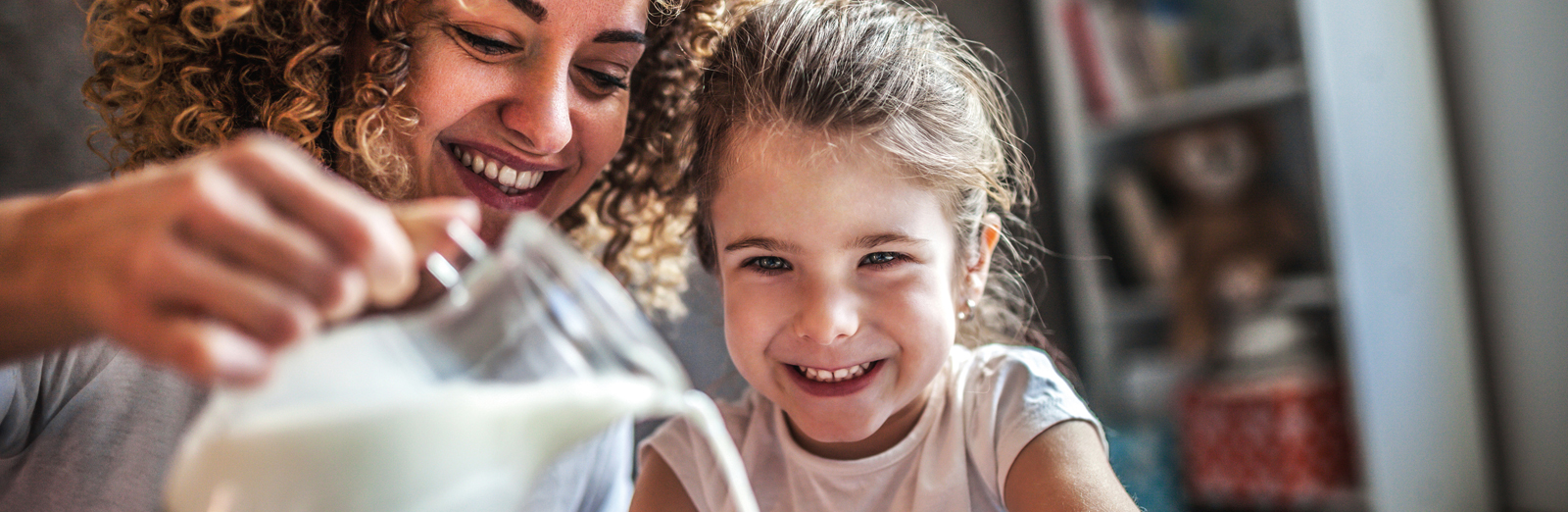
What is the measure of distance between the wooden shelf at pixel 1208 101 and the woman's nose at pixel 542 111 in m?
1.51

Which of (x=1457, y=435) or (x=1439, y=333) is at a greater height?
(x=1439, y=333)

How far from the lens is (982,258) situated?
1118 millimetres

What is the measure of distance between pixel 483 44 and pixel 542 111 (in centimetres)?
9

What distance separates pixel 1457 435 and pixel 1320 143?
630mm

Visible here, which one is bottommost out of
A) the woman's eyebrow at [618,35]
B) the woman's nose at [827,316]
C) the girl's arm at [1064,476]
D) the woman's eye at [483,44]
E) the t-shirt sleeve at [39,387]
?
the girl's arm at [1064,476]

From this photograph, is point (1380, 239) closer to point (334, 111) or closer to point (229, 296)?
point (334, 111)

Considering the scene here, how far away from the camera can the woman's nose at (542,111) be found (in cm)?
101

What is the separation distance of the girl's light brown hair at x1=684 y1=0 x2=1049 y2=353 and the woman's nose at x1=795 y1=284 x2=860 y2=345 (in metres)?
0.15

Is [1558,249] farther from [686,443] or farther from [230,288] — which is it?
[230,288]

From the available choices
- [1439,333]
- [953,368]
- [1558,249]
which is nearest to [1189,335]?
[1439,333]

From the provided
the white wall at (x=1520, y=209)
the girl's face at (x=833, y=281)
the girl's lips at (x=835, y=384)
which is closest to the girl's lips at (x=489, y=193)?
the girl's face at (x=833, y=281)

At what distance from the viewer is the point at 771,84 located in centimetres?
107

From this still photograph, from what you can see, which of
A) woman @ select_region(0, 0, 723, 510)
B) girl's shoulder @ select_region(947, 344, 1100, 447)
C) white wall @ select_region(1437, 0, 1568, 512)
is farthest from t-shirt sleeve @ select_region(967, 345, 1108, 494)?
white wall @ select_region(1437, 0, 1568, 512)

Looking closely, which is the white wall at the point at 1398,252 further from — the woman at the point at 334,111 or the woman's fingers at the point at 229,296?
the woman's fingers at the point at 229,296
